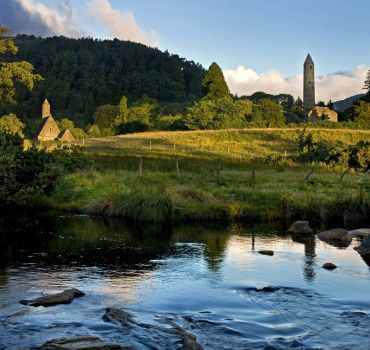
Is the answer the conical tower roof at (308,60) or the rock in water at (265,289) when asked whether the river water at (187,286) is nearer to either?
the rock in water at (265,289)

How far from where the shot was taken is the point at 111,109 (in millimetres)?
134375

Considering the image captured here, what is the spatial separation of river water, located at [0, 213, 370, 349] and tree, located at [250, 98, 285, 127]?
3195 inches

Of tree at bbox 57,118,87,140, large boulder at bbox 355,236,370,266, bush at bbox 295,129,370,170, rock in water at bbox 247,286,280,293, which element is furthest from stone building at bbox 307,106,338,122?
rock in water at bbox 247,286,280,293

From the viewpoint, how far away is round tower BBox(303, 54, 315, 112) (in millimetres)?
162000

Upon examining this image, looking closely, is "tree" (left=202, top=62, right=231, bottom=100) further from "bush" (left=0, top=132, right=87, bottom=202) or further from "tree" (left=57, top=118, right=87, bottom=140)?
"bush" (left=0, top=132, right=87, bottom=202)

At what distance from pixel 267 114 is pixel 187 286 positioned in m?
94.9

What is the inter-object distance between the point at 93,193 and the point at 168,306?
70.0 ft

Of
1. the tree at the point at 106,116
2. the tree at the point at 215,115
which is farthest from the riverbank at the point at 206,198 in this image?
the tree at the point at 106,116

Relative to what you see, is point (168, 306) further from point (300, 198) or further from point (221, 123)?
point (221, 123)

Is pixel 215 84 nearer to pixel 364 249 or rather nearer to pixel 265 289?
pixel 364 249

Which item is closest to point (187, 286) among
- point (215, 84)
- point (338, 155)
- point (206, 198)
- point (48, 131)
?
point (206, 198)

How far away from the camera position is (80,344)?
11406mm

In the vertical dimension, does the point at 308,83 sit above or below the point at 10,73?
above

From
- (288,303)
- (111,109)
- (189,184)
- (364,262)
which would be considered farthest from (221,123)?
(288,303)
